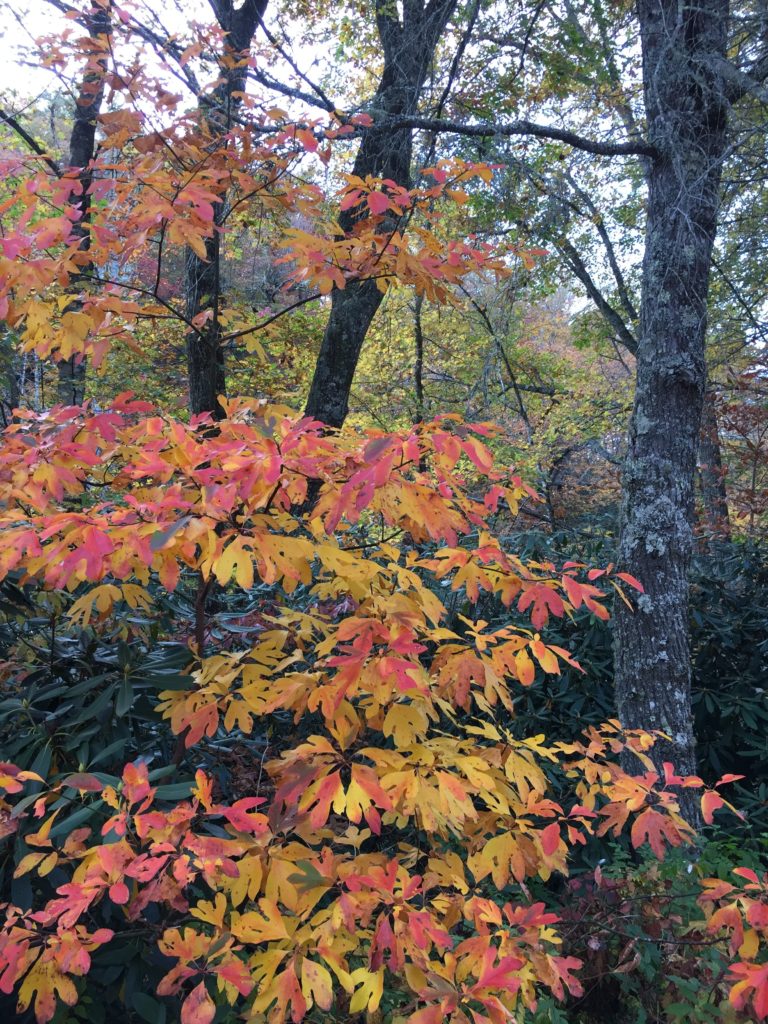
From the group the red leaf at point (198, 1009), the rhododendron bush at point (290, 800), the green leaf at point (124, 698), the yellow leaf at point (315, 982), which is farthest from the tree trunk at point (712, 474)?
the red leaf at point (198, 1009)

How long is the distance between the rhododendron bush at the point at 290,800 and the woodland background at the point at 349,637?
12mm

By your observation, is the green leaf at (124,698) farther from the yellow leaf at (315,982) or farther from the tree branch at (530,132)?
the tree branch at (530,132)

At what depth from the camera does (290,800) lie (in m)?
1.29

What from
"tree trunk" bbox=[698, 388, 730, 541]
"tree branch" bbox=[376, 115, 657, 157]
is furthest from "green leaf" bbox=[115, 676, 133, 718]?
"tree trunk" bbox=[698, 388, 730, 541]

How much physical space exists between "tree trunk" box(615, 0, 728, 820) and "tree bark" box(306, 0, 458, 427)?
4.79 ft

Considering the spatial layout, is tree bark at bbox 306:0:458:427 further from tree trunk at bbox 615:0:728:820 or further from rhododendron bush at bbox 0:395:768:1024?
rhododendron bush at bbox 0:395:768:1024

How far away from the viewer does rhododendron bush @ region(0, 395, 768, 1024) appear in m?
1.23

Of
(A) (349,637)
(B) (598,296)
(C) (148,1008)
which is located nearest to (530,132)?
(A) (349,637)

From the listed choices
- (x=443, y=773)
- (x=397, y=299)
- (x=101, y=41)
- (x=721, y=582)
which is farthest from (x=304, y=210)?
(x=397, y=299)

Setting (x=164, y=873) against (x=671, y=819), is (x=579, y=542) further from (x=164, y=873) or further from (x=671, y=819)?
(x=164, y=873)

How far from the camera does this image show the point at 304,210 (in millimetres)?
2973

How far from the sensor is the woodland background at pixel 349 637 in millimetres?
1311

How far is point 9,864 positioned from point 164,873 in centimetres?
57

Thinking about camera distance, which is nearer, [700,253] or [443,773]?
[443,773]
